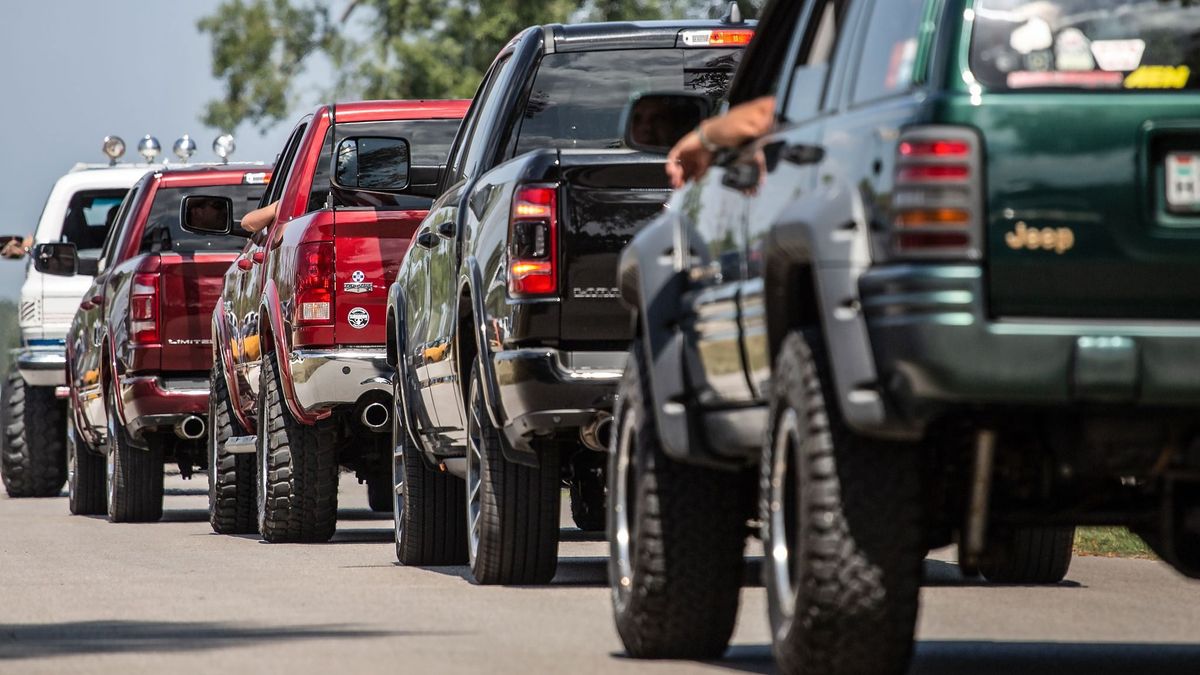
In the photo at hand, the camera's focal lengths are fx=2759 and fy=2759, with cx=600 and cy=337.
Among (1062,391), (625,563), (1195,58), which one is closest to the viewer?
(1062,391)

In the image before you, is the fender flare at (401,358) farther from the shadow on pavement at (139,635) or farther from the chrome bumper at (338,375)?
the shadow on pavement at (139,635)

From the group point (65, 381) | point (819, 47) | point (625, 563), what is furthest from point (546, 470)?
point (65, 381)

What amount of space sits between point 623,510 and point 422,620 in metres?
1.44

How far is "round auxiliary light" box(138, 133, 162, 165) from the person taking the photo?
2416 centimetres

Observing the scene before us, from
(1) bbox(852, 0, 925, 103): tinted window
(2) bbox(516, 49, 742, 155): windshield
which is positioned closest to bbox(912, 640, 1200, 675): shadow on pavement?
(1) bbox(852, 0, 925, 103): tinted window

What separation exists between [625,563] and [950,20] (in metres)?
2.32

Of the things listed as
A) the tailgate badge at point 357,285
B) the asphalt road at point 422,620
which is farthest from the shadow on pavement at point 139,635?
the tailgate badge at point 357,285

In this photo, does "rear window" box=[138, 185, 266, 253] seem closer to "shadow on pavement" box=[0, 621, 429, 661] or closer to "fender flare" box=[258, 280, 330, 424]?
"fender flare" box=[258, 280, 330, 424]

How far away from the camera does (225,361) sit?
1603cm

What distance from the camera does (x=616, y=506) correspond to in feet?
27.0

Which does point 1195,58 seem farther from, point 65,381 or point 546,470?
point 65,381

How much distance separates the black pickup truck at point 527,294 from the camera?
1010 centimetres

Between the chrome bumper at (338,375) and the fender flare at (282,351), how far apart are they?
0.66 ft

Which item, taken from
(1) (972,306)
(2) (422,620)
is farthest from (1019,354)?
(2) (422,620)
